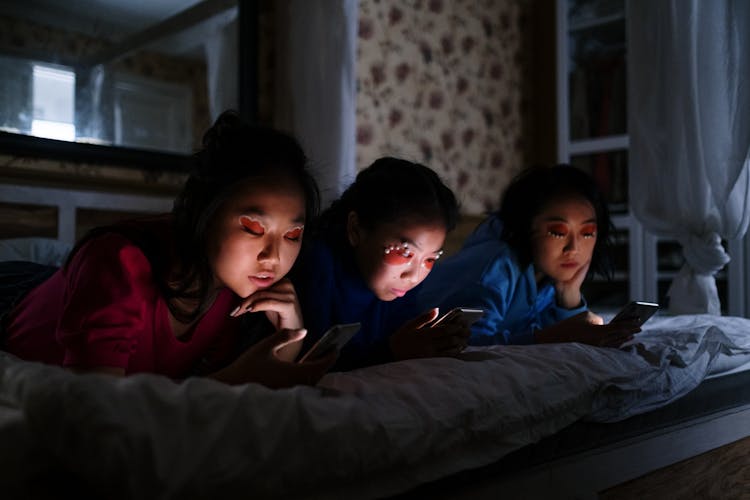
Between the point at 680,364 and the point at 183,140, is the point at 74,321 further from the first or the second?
the point at 183,140

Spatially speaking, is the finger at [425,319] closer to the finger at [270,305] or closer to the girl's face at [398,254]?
the girl's face at [398,254]

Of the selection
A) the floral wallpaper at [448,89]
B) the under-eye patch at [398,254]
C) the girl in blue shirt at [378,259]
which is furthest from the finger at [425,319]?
the floral wallpaper at [448,89]

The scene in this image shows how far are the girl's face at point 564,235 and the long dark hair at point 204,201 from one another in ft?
2.44

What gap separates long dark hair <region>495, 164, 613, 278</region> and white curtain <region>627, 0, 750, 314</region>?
610mm

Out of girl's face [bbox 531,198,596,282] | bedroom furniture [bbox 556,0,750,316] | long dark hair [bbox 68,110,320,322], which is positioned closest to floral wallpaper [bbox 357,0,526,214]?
bedroom furniture [bbox 556,0,750,316]

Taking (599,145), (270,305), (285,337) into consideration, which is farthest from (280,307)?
(599,145)

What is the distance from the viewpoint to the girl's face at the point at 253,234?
3.40ft

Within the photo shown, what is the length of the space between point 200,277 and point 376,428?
456mm

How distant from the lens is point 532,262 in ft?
5.62

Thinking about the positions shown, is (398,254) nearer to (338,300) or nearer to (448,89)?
(338,300)

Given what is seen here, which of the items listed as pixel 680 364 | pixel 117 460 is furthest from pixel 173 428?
pixel 680 364

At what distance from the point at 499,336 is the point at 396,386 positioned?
2.34 feet

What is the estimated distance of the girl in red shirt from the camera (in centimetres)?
96

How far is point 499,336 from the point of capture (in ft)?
5.08
